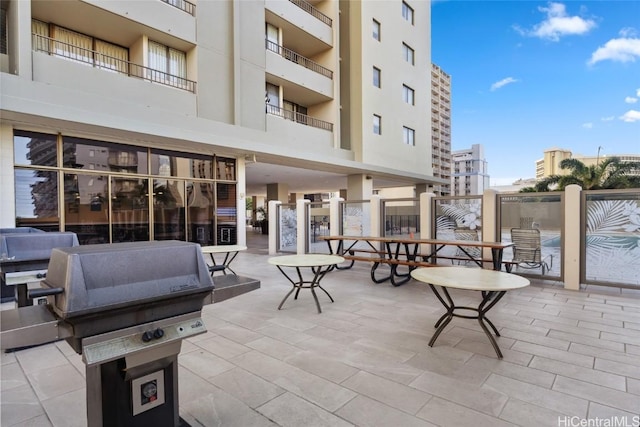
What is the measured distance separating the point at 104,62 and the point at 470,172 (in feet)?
273

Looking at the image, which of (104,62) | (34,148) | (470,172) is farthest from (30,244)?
(470,172)

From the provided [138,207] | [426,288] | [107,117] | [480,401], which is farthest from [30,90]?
[480,401]

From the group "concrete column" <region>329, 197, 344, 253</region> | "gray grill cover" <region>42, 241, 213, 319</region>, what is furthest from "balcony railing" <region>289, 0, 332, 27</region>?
"gray grill cover" <region>42, 241, 213, 319</region>

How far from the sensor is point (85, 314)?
1178 millimetres

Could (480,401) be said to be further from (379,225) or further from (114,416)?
(379,225)

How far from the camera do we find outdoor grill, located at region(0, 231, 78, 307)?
106 inches

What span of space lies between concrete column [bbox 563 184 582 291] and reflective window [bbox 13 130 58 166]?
34.3ft

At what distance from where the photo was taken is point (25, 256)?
9.67 ft

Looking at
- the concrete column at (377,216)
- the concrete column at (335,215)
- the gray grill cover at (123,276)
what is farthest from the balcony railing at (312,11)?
the gray grill cover at (123,276)

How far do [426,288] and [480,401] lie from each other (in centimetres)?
342

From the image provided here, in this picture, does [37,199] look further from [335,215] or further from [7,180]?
[335,215]

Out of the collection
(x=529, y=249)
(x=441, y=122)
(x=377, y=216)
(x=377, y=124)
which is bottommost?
(x=529, y=249)

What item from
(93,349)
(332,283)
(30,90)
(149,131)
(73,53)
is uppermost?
(73,53)

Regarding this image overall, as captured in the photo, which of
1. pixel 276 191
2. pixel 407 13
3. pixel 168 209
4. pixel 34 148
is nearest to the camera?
pixel 34 148
